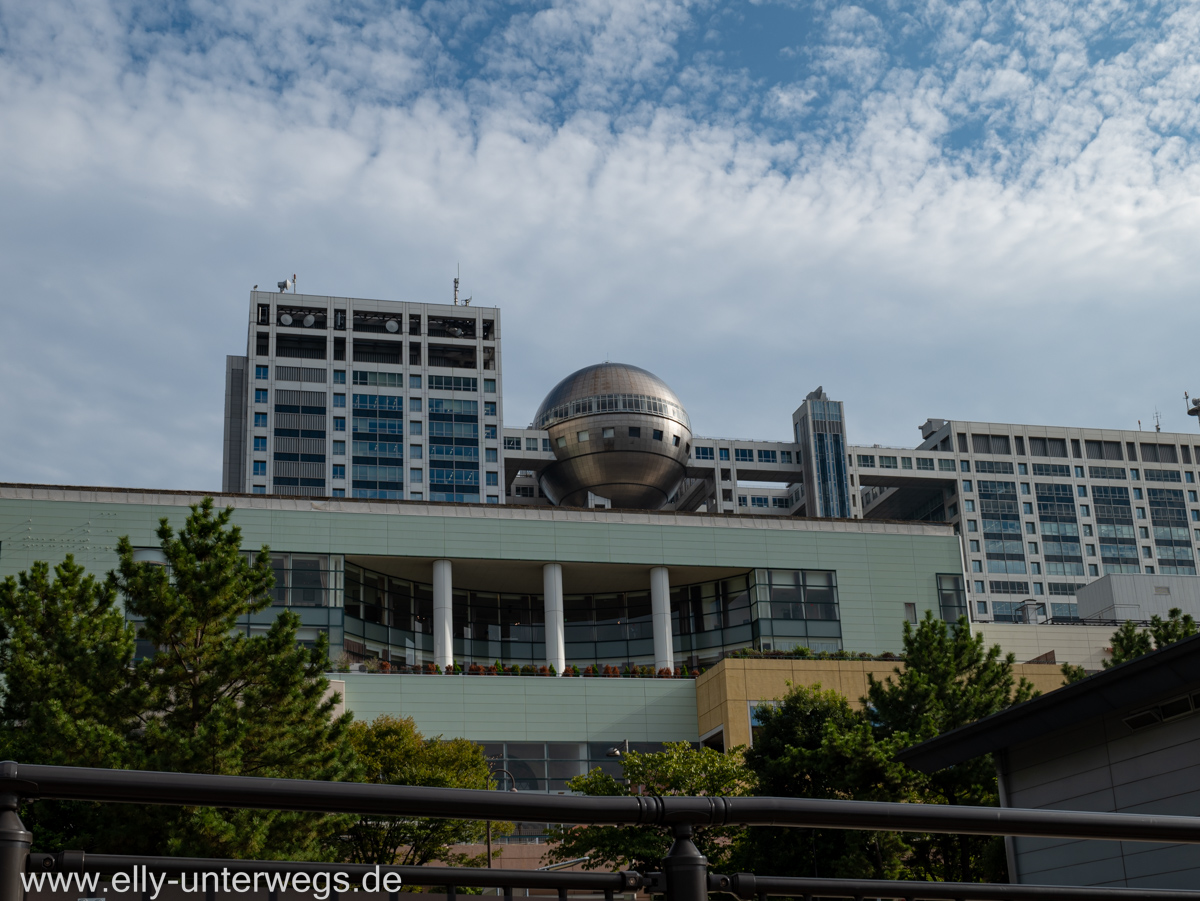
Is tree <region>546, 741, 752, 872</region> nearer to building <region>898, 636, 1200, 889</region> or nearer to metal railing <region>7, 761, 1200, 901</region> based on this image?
building <region>898, 636, 1200, 889</region>

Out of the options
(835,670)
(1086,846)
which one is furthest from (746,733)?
(1086,846)

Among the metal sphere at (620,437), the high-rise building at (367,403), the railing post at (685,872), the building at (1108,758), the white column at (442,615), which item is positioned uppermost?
the high-rise building at (367,403)

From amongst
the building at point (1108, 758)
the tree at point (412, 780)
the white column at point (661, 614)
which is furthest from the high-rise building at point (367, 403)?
the building at point (1108, 758)

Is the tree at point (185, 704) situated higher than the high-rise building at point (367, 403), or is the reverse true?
the high-rise building at point (367, 403)

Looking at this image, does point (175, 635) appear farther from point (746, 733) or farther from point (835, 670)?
point (835, 670)

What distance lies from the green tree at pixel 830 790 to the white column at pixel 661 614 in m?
21.8

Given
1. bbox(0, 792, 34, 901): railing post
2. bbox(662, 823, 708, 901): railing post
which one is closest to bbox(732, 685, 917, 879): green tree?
bbox(662, 823, 708, 901): railing post

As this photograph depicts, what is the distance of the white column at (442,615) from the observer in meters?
52.9

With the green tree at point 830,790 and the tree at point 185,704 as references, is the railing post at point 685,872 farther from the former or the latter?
the green tree at point 830,790

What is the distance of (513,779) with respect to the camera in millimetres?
48875

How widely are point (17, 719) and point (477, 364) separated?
93.9 metres

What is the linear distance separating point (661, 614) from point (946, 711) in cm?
2546

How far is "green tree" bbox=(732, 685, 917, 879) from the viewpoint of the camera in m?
26.2

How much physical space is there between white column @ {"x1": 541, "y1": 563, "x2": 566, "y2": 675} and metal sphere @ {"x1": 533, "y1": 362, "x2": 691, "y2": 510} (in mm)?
43159
